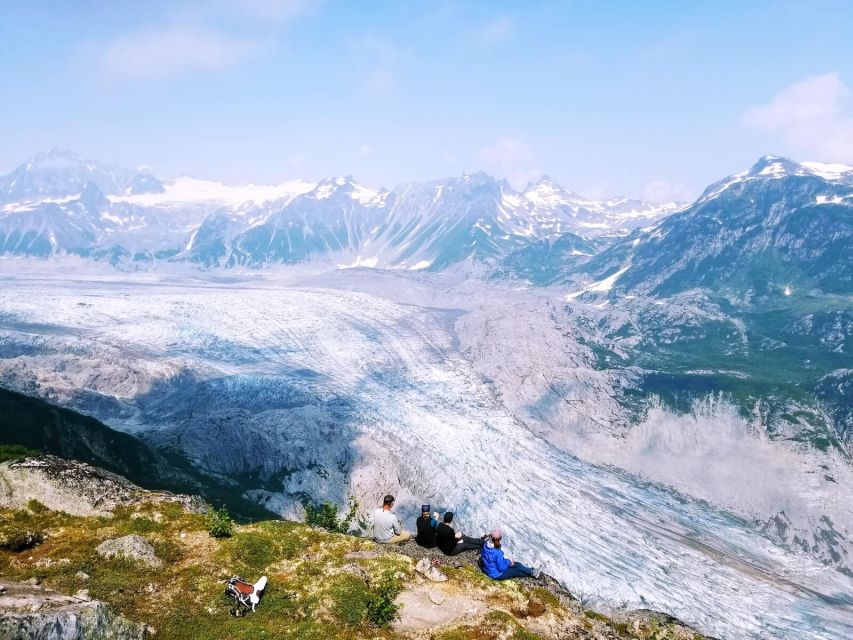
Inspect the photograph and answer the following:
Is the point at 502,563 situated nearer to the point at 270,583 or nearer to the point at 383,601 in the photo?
the point at 383,601

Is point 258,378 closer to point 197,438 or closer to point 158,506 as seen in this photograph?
point 197,438

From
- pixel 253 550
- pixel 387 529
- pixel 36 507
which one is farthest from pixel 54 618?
pixel 387 529

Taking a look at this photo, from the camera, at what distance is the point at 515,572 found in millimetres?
27141

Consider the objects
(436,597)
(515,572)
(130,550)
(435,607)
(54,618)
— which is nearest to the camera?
(54,618)

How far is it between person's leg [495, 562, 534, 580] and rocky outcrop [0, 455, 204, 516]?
17.5m

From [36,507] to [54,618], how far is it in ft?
43.7

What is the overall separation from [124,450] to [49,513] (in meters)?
102

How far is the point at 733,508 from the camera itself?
159 m

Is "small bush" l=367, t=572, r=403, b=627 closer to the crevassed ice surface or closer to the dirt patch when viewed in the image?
the dirt patch

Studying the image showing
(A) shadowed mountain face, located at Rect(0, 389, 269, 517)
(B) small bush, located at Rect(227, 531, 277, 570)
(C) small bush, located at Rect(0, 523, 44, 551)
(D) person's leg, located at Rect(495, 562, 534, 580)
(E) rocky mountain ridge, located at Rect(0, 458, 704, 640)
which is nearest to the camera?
(E) rocky mountain ridge, located at Rect(0, 458, 704, 640)

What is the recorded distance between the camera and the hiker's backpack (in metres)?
20.9

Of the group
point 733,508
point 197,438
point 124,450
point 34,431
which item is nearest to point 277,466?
point 197,438

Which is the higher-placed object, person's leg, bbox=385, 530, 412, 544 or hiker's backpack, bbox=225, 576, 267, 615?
hiker's backpack, bbox=225, 576, 267, 615

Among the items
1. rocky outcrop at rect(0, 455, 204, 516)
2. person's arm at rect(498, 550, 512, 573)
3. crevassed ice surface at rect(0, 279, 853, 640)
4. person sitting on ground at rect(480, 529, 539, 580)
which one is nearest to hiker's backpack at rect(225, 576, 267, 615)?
rocky outcrop at rect(0, 455, 204, 516)
